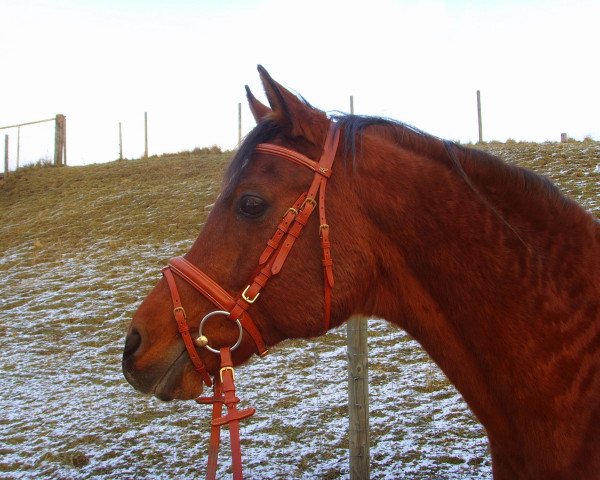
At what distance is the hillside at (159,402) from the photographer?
414 centimetres

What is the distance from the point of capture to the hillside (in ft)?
13.6

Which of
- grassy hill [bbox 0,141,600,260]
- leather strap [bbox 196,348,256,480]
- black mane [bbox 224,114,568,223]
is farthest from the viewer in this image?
grassy hill [bbox 0,141,600,260]

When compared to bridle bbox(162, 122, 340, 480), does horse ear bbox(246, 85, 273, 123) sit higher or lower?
higher

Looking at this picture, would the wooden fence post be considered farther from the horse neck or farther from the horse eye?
the horse eye

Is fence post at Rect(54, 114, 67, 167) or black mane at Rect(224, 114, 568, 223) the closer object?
black mane at Rect(224, 114, 568, 223)

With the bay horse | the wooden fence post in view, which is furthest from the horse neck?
the wooden fence post

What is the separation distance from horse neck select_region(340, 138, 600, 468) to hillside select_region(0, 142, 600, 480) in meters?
2.22

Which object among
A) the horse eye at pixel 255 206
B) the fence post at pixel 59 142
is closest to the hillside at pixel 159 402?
the horse eye at pixel 255 206

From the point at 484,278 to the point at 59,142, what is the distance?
23248mm

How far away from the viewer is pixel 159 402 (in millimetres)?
5496

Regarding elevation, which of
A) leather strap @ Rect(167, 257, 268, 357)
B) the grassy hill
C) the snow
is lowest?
the snow

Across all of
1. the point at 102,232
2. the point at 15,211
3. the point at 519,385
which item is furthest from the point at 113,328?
the point at 15,211

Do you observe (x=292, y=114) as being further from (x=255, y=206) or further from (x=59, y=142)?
(x=59, y=142)

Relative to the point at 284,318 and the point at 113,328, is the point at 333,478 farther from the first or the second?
the point at 113,328
